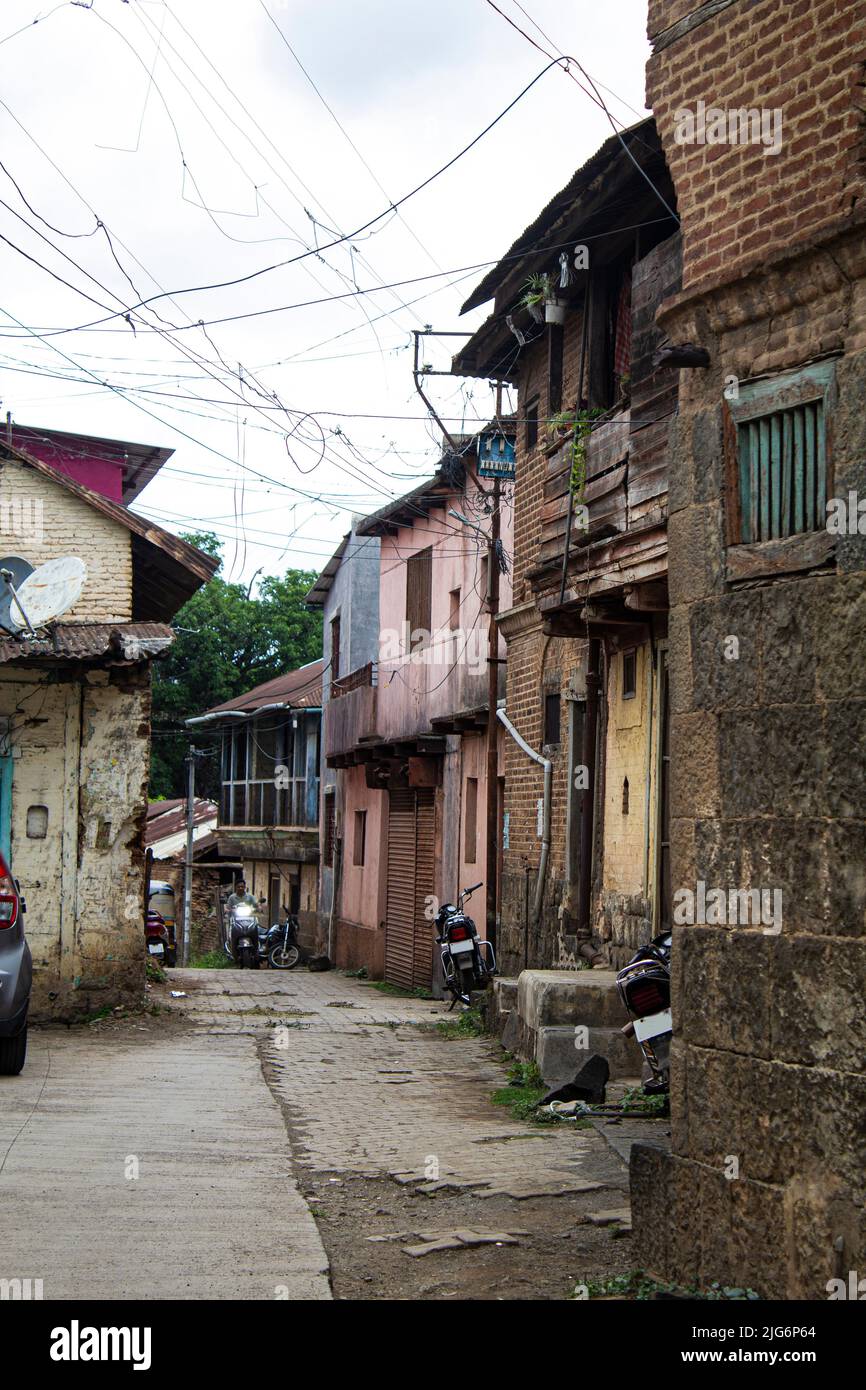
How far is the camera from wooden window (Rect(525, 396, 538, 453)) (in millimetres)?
14663

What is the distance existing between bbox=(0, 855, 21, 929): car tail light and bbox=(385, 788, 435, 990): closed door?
1188cm

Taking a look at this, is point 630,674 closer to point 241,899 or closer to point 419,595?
point 419,595

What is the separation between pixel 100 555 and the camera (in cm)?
1381

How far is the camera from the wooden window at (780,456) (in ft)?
16.1

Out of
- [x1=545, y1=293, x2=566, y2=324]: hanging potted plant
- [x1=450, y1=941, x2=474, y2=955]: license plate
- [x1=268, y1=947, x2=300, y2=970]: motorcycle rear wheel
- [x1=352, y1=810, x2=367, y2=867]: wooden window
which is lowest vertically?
[x1=268, y1=947, x2=300, y2=970]: motorcycle rear wheel

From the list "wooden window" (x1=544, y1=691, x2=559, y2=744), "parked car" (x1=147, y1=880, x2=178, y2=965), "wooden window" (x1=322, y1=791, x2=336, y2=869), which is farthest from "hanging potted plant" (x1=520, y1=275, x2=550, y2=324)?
"wooden window" (x1=322, y1=791, x2=336, y2=869)

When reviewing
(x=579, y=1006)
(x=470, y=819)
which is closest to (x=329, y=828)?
(x=470, y=819)

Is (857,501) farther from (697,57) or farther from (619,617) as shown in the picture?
(619,617)

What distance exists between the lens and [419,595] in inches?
888

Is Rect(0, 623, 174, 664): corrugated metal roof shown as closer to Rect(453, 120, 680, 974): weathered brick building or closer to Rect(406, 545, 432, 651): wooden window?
Rect(453, 120, 680, 974): weathered brick building

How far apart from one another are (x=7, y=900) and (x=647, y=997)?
14.3 feet

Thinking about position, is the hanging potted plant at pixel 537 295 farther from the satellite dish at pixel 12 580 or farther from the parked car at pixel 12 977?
the parked car at pixel 12 977
